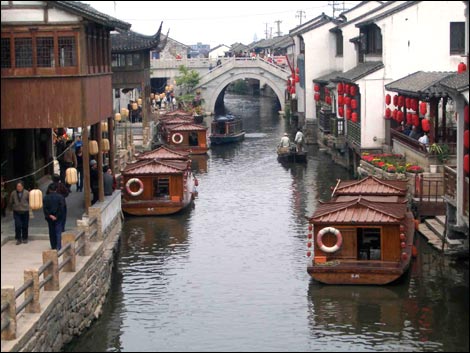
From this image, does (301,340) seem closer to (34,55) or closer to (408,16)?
(34,55)

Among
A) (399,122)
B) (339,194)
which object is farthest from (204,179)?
(339,194)

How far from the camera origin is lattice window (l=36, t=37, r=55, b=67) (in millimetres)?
24641

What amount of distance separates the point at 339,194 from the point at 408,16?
53.0 feet

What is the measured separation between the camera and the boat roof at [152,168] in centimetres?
3562

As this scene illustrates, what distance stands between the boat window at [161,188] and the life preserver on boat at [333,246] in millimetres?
12500

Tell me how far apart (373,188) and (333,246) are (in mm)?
6239

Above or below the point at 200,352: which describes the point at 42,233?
above

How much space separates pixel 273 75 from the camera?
81812 mm

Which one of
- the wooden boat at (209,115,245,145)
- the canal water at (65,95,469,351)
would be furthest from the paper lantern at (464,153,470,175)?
the wooden boat at (209,115,245,145)

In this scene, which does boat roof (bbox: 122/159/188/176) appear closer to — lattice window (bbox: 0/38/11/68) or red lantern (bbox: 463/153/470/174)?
lattice window (bbox: 0/38/11/68)

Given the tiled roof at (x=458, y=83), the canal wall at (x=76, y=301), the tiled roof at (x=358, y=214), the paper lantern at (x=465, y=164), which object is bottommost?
the canal wall at (x=76, y=301)

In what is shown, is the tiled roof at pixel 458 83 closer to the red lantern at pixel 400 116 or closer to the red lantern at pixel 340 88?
the red lantern at pixel 400 116

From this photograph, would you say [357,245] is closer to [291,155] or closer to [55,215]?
[55,215]

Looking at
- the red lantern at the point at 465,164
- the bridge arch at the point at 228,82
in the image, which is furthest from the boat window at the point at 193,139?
the red lantern at the point at 465,164
